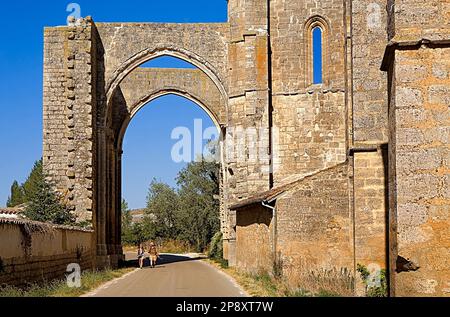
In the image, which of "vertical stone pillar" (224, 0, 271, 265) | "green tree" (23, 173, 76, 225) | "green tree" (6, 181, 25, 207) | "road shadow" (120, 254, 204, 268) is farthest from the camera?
"green tree" (6, 181, 25, 207)

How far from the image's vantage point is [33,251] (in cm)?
1400

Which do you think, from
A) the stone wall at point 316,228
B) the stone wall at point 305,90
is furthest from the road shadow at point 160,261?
the stone wall at point 316,228

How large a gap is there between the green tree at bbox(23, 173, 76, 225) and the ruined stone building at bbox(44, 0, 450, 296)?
0.76 meters

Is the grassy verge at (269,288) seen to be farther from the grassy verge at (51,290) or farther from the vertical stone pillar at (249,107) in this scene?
the vertical stone pillar at (249,107)

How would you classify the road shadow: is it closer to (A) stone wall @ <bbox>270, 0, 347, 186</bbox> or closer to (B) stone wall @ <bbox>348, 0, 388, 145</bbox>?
(A) stone wall @ <bbox>270, 0, 347, 186</bbox>

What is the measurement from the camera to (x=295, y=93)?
1006 inches

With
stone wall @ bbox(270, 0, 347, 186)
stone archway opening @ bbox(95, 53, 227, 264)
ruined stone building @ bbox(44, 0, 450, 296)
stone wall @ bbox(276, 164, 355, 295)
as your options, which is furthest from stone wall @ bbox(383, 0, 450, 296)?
stone archway opening @ bbox(95, 53, 227, 264)

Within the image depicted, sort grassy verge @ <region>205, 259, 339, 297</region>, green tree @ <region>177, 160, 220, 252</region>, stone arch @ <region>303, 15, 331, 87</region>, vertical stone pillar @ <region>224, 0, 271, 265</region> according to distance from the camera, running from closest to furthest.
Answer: grassy verge @ <region>205, 259, 339, 297</region>
vertical stone pillar @ <region>224, 0, 271, 265</region>
stone arch @ <region>303, 15, 331, 87</region>
green tree @ <region>177, 160, 220, 252</region>

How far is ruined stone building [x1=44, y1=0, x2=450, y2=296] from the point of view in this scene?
28.8 feet

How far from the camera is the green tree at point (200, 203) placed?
4966 cm

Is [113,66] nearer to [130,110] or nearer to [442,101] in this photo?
[130,110]

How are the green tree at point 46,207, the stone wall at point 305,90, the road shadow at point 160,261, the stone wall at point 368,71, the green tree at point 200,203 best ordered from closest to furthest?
1. the stone wall at point 368,71
2. the green tree at point 46,207
3. the stone wall at point 305,90
4. the road shadow at point 160,261
5. the green tree at point 200,203

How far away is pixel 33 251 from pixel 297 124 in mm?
13240

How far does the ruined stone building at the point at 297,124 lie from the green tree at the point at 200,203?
16.0m
